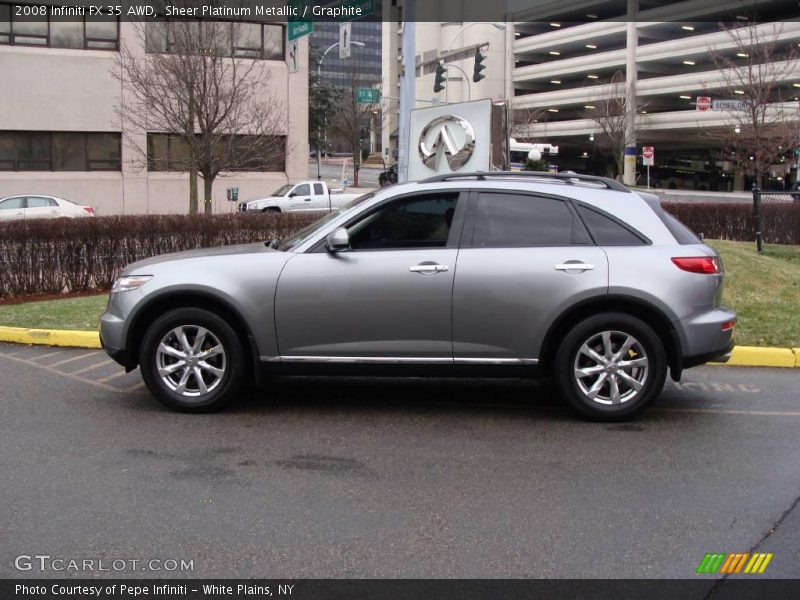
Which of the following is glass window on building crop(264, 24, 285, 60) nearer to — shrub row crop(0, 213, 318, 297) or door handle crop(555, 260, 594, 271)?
shrub row crop(0, 213, 318, 297)

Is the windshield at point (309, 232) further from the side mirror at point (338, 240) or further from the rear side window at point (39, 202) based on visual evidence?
the rear side window at point (39, 202)

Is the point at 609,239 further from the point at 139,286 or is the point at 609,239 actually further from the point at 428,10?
the point at 428,10

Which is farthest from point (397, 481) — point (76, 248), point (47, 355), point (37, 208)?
point (37, 208)

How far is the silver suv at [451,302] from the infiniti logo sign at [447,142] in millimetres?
7809

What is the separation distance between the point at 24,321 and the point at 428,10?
8078cm

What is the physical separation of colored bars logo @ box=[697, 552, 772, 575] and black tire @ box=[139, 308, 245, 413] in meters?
3.56

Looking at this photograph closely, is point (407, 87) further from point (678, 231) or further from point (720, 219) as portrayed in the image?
point (678, 231)

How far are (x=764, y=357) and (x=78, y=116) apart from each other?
29.6 meters

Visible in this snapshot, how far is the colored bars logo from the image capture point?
4.01m

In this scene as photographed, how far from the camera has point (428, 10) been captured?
85188 mm

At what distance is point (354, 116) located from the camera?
6581 cm

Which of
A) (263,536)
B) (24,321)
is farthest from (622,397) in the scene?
(24,321)

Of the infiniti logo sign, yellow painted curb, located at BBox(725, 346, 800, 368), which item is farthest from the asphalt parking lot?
the infiniti logo sign

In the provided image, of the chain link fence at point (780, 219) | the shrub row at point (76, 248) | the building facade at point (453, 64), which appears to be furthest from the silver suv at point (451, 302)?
the building facade at point (453, 64)
